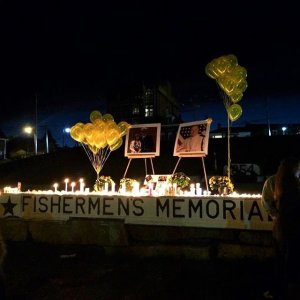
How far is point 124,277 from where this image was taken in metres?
6.04

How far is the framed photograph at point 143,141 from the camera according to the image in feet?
30.3

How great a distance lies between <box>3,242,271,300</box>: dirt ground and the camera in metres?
5.29

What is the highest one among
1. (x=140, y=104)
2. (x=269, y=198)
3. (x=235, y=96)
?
(x=140, y=104)

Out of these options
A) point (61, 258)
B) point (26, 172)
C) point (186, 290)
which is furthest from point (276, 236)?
point (26, 172)

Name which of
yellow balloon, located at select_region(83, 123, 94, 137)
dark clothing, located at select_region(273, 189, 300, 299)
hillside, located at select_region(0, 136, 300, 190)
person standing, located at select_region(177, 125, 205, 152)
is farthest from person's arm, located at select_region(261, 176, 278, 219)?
hillside, located at select_region(0, 136, 300, 190)

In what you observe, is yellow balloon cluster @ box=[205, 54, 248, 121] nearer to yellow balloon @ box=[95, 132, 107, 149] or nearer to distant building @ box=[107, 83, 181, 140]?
yellow balloon @ box=[95, 132, 107, 149]

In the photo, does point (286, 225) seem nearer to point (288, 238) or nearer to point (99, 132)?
point (288, 238)

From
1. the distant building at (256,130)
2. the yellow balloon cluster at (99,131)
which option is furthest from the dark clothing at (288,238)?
the distant building at (256,130)

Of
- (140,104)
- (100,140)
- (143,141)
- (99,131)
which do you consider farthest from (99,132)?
(140,104)

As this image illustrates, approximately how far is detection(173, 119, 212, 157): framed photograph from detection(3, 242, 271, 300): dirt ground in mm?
2593

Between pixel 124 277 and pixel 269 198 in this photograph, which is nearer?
pixel 269 198

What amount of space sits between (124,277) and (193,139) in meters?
3.67

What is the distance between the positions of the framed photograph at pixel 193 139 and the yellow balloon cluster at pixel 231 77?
64 cm

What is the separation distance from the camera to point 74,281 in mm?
5934
